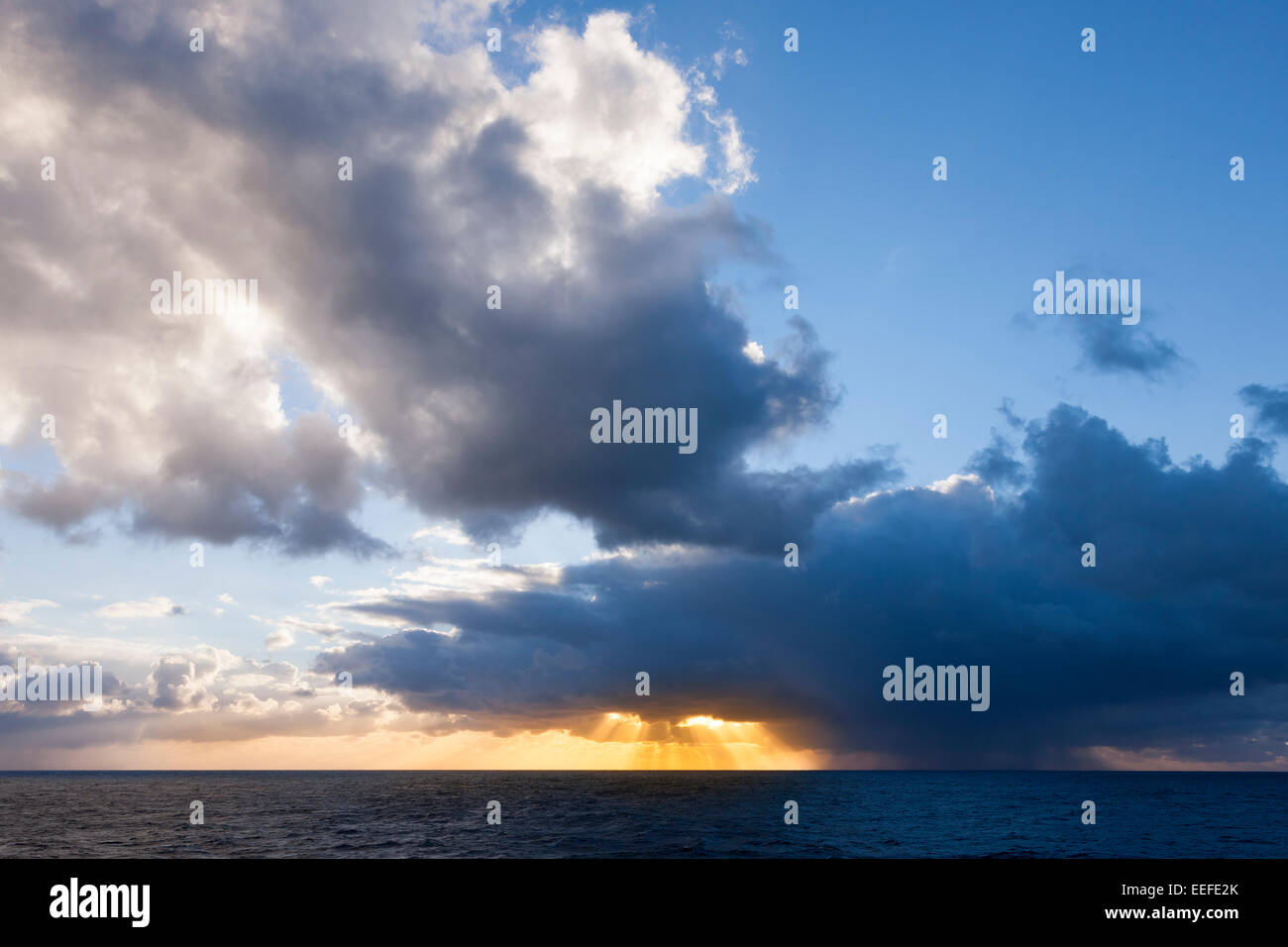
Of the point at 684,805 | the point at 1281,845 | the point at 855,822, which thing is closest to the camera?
the point at 1281,845

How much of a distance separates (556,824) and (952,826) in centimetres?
4276

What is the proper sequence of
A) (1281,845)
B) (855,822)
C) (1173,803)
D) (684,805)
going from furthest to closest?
(1173,803) < (684,805) < (855,822) < (1281,845)

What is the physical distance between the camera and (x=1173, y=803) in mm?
120375
